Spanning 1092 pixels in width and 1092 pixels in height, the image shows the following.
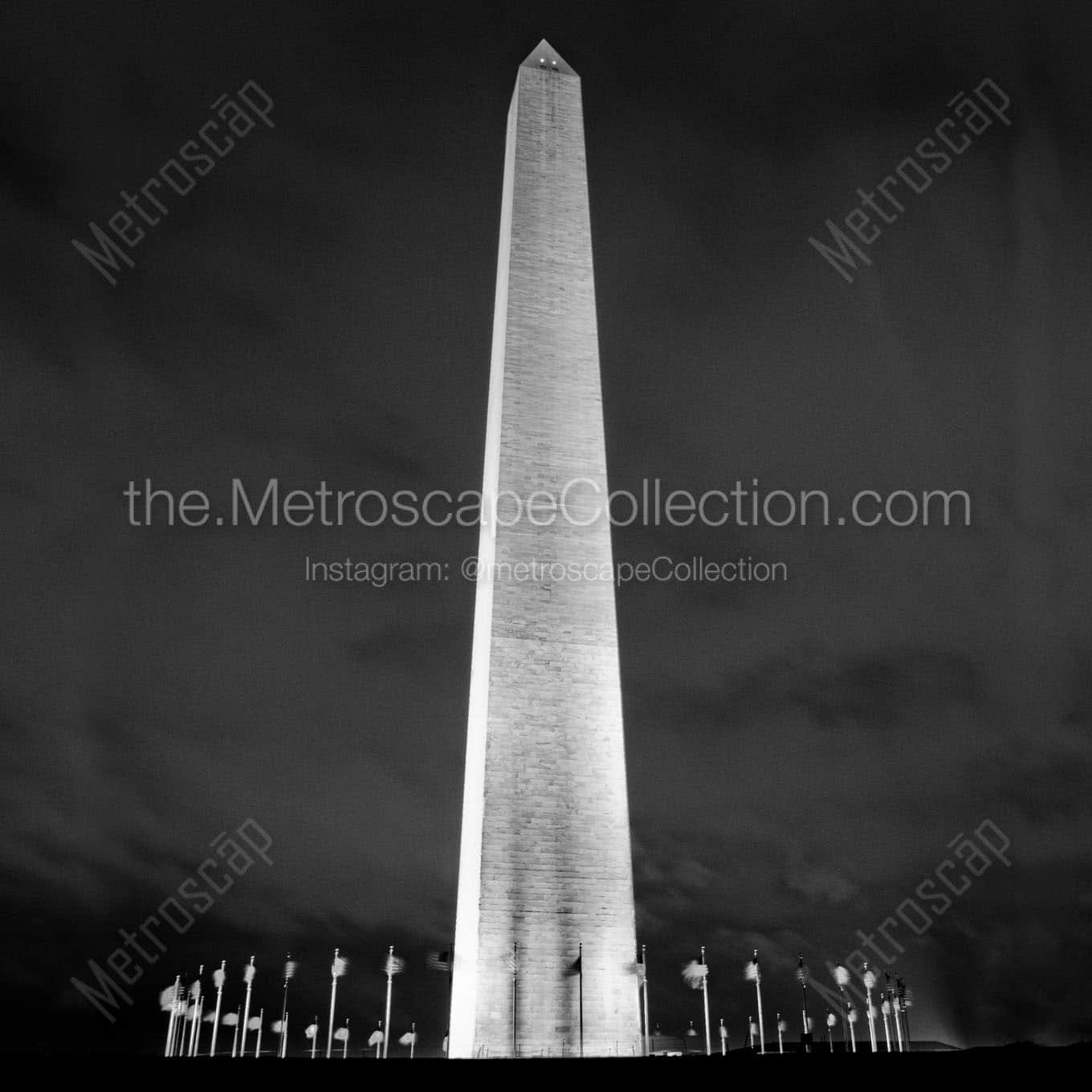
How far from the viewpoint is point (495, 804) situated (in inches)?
805

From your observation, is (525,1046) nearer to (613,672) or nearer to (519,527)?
(613,672)

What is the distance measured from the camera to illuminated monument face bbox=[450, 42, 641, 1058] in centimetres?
1995

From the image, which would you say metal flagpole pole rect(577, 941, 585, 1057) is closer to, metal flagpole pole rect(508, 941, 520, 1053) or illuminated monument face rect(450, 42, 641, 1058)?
illuminated monument face rect(450, 42, 641, 1058)

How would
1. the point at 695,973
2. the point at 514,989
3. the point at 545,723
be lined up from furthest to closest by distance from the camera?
1. the point at 695,973
2. the point at 545,723
3. the point at 514,989

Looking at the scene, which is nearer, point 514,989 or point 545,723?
point 514,989

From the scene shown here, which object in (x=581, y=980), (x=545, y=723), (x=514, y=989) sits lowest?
(x=514, y=989)

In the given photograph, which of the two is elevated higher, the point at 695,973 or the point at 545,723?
the point at 545,723

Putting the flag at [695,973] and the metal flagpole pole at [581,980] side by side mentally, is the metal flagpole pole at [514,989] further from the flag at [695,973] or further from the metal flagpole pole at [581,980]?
the flag at [695,973]

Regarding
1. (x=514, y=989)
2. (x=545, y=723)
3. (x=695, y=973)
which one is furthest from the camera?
(x=695, y=973)

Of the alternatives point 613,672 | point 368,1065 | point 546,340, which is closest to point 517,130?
point 546,340

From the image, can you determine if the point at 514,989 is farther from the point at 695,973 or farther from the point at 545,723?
the point at 695,973

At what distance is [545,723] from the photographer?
69.2 feet

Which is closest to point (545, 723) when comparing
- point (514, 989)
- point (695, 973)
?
point (514, 989)

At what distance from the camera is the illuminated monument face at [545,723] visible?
19953mm
